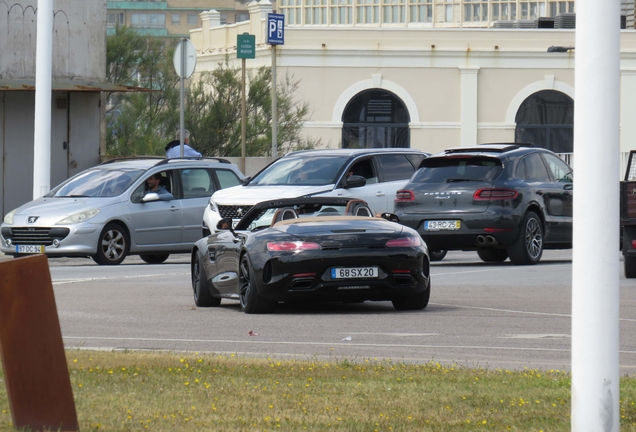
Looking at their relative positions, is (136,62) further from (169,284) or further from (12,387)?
(12,387)

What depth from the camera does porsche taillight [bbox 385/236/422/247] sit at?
1337 centimetres

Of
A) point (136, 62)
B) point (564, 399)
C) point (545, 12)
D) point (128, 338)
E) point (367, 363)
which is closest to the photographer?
point (564, 399)

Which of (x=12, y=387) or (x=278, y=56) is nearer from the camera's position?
(x=12, y=387)

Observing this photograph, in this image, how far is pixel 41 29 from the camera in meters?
23.0

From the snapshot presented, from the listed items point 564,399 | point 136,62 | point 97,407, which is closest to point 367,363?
point 564,399

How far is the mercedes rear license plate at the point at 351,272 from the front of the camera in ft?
43.3

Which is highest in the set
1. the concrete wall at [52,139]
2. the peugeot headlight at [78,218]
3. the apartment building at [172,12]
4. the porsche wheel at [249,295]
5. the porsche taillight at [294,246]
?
the apartment building at [172,12]

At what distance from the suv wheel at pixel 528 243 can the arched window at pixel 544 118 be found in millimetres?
33089

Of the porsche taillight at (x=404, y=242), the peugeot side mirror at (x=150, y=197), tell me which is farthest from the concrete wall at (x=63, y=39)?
the porsche taillight at (x=404, y=242)

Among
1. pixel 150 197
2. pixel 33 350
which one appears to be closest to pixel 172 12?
pixel 150 197

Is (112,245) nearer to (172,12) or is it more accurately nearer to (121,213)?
(121,213)

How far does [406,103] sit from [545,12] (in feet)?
37.1

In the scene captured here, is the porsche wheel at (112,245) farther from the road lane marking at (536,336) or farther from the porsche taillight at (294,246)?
the road lane marking at (536,336)

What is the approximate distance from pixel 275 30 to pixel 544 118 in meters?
22.0
